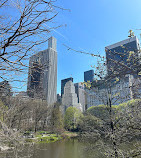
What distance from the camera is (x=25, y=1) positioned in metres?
1.67

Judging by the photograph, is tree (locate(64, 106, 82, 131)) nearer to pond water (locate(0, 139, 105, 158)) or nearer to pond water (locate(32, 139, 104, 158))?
pond water (locate(32, 139, 104, 158))

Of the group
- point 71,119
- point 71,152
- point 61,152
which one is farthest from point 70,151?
point 71,119

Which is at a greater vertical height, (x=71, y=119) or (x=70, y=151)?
(x=71, y=119)

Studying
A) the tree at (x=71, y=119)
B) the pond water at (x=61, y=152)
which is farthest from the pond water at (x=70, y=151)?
the tree at (x=71, y=119)

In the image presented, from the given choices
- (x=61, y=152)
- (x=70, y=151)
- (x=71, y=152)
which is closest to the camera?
(x=71, y=152)

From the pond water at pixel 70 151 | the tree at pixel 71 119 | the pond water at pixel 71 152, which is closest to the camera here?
the pond water at pixel 70 151

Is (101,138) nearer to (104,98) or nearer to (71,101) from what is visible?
(104,98)

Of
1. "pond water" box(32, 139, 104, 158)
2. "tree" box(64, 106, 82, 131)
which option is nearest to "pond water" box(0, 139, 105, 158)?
"pond water" box(32, 139, 104, 158)

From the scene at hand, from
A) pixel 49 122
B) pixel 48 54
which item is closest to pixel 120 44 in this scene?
pixel 48 54

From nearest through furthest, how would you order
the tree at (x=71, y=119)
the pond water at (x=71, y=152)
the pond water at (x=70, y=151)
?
the pond water at (x=70, y=151), the pond water at (x=71, y=152), the tree at (x=71, y=119)

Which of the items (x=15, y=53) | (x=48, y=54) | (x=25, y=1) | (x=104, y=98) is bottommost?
(x=104, y=98)

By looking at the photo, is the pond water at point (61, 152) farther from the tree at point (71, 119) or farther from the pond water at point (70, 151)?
the tree at point (71, 119)

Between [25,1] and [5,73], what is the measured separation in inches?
44.2

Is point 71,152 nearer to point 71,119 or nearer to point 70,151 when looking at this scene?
point 70,151
